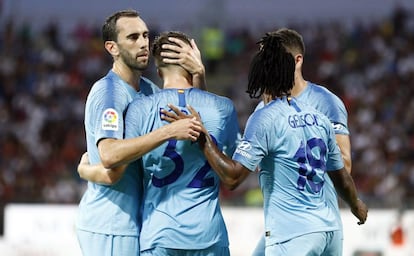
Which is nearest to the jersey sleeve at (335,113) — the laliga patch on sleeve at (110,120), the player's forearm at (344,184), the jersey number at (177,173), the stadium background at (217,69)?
the player's forearm at (344,184)

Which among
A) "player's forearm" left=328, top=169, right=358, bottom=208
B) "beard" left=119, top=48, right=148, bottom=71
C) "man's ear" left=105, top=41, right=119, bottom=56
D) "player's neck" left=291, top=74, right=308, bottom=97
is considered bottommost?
"player's forearm" left=328, top=169, right=358, bottom=208

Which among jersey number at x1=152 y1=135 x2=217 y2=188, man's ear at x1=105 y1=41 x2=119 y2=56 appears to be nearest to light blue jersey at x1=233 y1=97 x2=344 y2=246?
jersey number at x1=152 y1=135 x2=217 y2=188

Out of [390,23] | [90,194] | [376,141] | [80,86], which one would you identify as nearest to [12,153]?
[80,86]

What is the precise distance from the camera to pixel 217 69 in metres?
19.2

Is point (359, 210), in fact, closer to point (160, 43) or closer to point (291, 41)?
point (291, 41)

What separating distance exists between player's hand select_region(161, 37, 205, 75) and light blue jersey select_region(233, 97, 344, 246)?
514 mm

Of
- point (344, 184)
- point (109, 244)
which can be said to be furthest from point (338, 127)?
point (109, 244)

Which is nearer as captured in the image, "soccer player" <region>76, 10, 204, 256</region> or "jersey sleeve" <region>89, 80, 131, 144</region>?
"soccer player" <region>76, 10, 204, 256</region>

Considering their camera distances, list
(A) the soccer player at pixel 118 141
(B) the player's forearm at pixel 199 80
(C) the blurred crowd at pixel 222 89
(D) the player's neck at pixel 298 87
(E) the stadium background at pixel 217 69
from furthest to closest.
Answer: (E) the stadium background at pixel 217 69
(C) the blurred crowd at pixel 222 89
(D) the player's neck at pixel 298 87
(B) the player's forearm at pixel 199 80
(A) the soccer player at pixel 118 141

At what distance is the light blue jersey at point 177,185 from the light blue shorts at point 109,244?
0.10m

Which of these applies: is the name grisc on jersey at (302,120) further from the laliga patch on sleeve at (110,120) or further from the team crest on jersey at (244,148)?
the laliga patch on sleeve at (110,120)

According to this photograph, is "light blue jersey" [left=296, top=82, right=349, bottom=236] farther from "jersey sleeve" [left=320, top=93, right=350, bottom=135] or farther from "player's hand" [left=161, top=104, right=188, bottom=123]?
"player's hand" [left=161, top=104, right=188, bottom=123]

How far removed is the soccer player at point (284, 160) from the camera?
4922 mm

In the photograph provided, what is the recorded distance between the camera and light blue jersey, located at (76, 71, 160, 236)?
16.9ft
